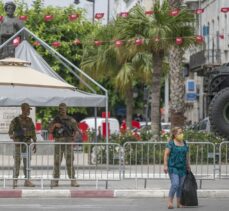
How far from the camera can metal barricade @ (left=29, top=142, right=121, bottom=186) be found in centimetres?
2080

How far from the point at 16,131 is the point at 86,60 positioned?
82.1ft

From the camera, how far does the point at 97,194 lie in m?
20.0

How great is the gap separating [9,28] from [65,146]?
756 centimetres

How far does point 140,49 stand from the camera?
31.4 meters

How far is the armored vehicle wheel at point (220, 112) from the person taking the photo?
26016 mm

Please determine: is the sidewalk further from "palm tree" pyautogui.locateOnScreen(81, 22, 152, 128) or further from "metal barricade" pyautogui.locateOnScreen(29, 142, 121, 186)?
"palm tree" pyautogui.locateOnScreen(81, 22, 152, 128)

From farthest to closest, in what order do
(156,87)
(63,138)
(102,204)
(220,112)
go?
(156,87) → (220,112) → (63,138) → (102,204)

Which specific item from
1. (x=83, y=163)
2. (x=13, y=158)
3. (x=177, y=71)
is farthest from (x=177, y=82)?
(x=13, y=158)

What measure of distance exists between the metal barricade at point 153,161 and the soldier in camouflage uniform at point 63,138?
1128mm

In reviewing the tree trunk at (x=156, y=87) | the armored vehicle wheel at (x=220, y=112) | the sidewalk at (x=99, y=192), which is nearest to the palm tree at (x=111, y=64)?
the tree trunk at (x=156, y=87)

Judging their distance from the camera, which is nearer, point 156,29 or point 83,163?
point 83,163

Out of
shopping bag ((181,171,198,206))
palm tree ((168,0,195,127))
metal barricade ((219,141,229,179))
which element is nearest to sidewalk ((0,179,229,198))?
metal barricade ((219,141,229,179))

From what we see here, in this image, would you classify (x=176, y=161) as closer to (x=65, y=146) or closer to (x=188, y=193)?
(x=188, y=193)

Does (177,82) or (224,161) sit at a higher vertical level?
(177,82)
